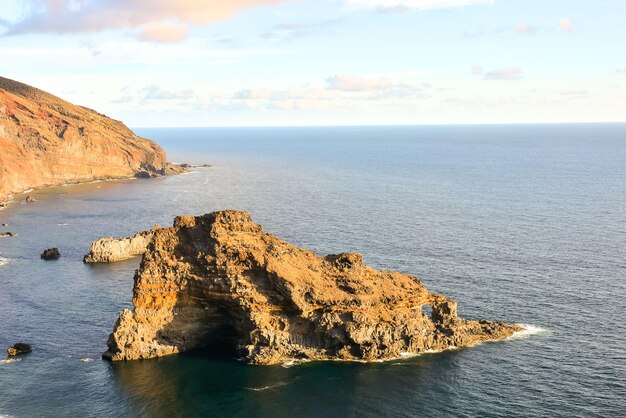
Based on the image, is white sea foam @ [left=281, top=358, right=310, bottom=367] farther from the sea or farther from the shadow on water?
the sea

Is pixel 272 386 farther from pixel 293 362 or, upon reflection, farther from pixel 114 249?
pixel 114 249

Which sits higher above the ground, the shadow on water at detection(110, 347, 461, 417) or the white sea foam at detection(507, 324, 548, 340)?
the white sea foam at detection(507, 324, 548, 340)

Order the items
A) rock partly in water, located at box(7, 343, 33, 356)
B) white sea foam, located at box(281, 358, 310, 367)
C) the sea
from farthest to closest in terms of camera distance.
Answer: rock partly in water, located at box(7, 343, 33, 356) < white sea foam, located at box(281, 358, 310, 367) < the sea

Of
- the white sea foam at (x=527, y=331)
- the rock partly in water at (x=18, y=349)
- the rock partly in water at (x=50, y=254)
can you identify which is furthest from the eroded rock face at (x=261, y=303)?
the rock partly in water at (x=50, y=254)

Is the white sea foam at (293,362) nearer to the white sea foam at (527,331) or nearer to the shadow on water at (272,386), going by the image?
the shadow on water at (272,386)

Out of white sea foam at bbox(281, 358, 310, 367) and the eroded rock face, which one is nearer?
white sea foam at bbox(281, 358, 310, 367)

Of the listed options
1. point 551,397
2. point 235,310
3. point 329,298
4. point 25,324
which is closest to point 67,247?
point 25,324

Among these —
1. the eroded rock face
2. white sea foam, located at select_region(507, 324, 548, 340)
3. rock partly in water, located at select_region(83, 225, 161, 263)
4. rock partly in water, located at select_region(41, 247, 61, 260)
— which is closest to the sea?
white sea foam, located at select_region(507, 324, 548, 340)
